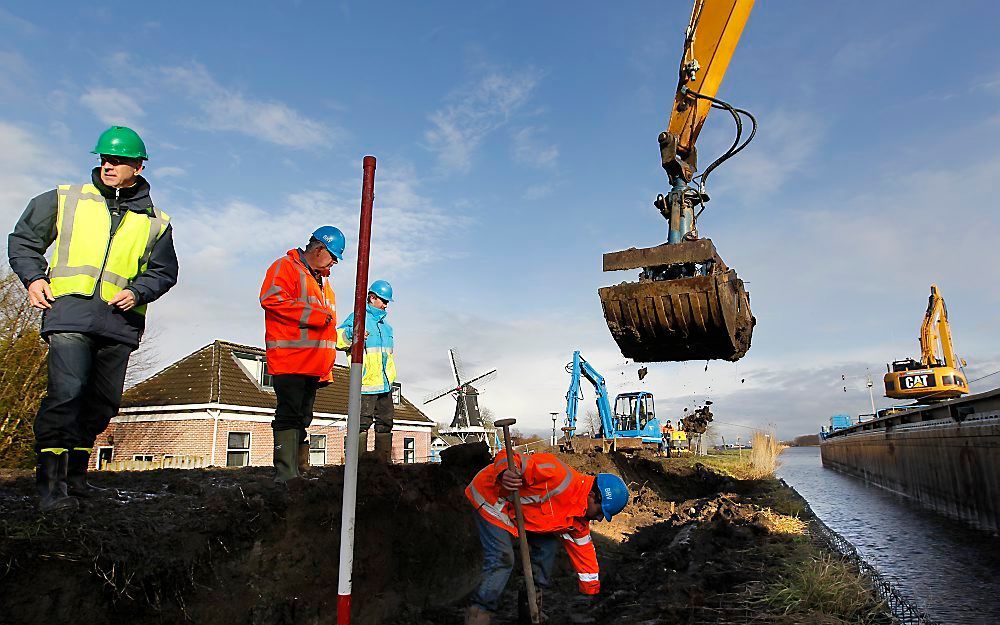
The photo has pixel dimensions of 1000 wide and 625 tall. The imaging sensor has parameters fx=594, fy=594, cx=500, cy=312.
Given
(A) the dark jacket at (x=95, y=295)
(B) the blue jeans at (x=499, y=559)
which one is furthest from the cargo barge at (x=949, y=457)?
(A) the dark jacket at (x=95, y=295)

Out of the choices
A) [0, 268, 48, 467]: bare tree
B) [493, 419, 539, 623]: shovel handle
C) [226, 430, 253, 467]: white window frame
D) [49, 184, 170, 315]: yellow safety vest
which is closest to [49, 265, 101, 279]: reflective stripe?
[49, 184, 170, 315]: yellow safety vest

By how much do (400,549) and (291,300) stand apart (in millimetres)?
2122

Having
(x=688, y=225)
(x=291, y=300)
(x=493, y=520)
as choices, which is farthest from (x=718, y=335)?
(x=291, y=300)

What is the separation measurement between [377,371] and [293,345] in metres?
1.85

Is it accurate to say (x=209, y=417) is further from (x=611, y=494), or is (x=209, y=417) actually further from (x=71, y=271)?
(x=611, y=494)

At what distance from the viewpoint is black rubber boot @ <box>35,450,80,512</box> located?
301 cm

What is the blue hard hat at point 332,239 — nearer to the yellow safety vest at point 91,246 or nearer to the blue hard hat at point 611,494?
the yellow safety vest at point 91,246

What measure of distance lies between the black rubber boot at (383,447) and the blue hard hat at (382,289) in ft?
4.74

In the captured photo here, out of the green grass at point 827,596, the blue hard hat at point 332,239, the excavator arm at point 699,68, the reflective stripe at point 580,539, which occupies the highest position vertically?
the excavator arm at point 699,68

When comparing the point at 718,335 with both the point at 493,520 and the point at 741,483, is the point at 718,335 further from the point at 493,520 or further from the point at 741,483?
the point at 741,483

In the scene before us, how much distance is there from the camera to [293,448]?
439 cm

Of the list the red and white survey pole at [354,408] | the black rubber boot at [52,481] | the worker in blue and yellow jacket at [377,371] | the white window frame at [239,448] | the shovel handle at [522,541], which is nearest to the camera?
the red and white survey pole at [354,408]

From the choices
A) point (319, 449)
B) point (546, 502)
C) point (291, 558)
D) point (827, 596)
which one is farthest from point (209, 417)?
point (827, 596)

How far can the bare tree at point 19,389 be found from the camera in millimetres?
10688
